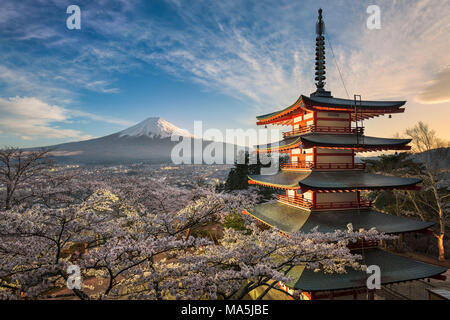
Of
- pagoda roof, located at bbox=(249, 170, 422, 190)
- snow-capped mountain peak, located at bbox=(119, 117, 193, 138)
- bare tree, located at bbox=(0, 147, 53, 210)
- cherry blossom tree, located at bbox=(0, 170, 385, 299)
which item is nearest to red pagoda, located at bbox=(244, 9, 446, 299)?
pagoda roof, located at bbox=(249, 170, 422, 190)

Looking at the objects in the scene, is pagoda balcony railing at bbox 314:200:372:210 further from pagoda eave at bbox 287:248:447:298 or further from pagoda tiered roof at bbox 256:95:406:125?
pagoda tiered roof at bbox 256:95:406:125

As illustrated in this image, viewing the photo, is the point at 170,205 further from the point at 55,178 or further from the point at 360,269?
the point at 360,269

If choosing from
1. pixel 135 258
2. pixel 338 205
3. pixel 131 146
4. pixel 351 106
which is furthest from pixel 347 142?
pixel 131 146

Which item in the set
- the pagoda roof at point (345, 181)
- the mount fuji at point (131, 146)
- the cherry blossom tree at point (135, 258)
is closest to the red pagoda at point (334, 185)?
the pagoda roof at point (345, 181)

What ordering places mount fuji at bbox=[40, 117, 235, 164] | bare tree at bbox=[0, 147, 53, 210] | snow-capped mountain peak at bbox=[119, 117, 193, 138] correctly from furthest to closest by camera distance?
snow-capped mountain peak at bbox=[119, 117, 193, 138], mount fuji at bbox=[40, 117, 235, 164], bare tree at bbox=[0, 147, 53, 210]

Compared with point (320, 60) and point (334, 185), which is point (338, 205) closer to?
point (334, 185)
